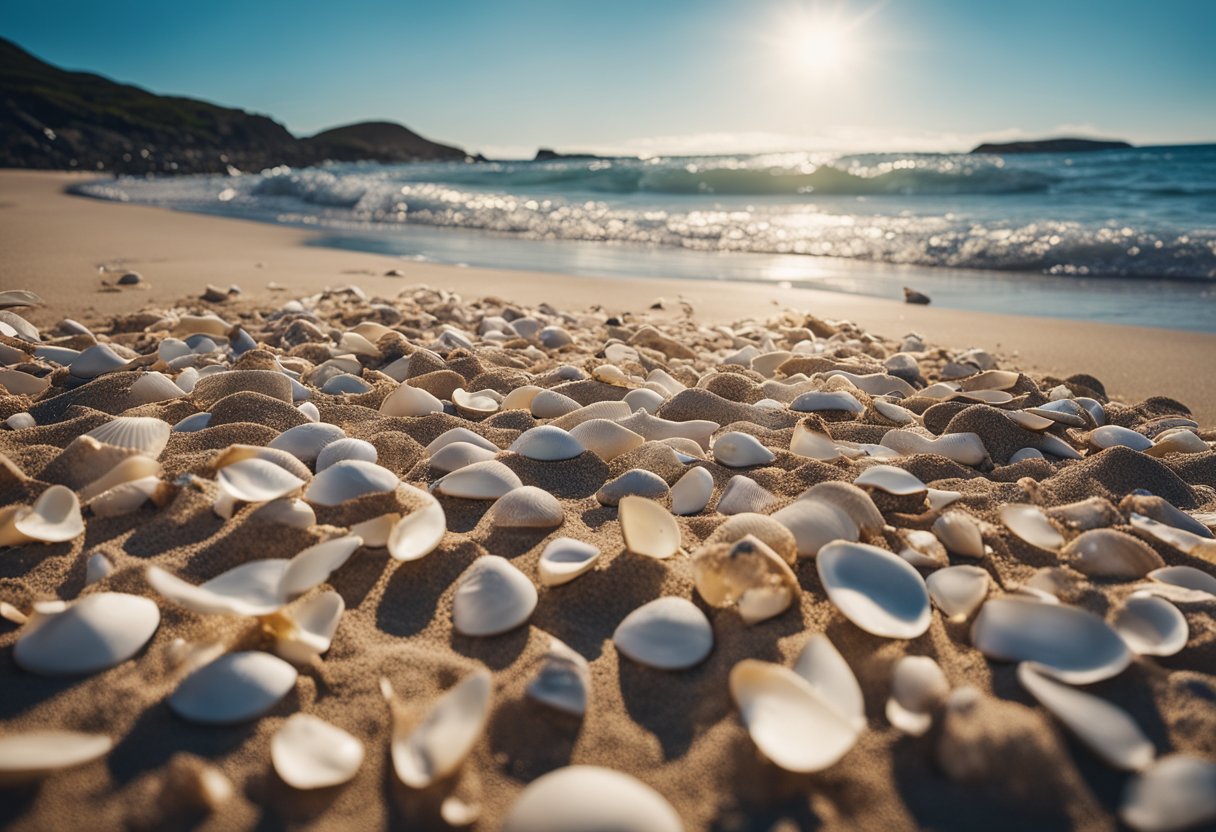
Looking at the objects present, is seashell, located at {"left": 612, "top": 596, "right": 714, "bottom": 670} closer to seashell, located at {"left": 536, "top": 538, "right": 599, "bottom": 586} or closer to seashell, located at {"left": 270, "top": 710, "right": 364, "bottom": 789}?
seashell, located at {"left": 536, "top": 538, "right": 599, "bottom": 586}

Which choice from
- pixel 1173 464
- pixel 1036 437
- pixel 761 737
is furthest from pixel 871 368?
pixel 761 737

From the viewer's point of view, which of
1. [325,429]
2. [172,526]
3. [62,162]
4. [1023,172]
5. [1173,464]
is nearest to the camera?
[172,526]

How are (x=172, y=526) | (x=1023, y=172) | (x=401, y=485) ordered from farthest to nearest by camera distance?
(x=1023, y=172)
(x=401, y=485)
(x=172, y=526)

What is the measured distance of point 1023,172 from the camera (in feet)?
43.1

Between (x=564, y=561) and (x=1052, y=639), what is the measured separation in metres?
0.73

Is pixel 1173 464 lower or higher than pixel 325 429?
lower

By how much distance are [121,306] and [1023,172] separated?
14.4m

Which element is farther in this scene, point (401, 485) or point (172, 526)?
point (401, 485)

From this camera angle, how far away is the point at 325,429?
168 cm

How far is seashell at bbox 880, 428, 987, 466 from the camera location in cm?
181

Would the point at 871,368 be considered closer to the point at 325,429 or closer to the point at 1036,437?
the point at 1036,437

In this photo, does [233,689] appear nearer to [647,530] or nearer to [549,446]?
[647,530]

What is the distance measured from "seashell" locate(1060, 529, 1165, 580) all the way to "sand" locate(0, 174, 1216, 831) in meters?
0.04

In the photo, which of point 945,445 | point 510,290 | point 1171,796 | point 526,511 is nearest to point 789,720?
point 1171,796
